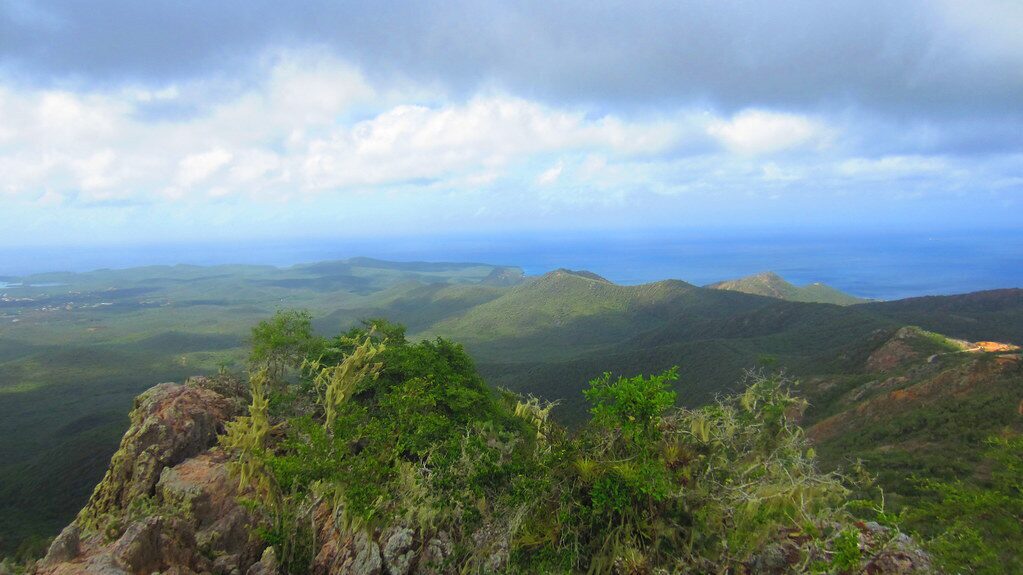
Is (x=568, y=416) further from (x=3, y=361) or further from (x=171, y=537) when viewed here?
(x=3, y=361)

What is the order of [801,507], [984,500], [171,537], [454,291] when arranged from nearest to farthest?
[801,507], [171,537], [984,500], [454,291]

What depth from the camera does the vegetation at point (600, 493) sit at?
Result: 21.1 feet

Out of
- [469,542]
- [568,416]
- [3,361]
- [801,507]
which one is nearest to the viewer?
[801,507]

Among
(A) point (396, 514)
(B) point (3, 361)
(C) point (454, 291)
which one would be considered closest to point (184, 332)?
(B) point (3, 361)

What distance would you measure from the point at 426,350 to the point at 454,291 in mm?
152379

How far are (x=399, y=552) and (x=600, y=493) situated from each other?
377 cm

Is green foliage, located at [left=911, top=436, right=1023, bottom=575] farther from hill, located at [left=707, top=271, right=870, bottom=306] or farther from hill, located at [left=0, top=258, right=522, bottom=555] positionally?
hill, located at [left=707, top=271, right=870, bottom=306]

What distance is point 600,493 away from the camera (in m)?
6.55

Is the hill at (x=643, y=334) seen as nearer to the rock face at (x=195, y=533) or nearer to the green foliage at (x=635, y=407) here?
the green foliage at (x=635, y=407)

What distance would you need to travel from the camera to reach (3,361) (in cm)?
10719

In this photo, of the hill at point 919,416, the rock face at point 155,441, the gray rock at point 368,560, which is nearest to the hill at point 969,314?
the hill at point 919,416

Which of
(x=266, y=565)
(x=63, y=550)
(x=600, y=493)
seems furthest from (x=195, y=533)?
(x=600, y=493)

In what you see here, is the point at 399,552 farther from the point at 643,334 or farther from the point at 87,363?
the point at 87,363

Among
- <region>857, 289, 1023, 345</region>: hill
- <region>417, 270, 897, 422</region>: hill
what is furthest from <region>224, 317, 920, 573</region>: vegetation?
<region>857, 289, 1023, 345</region>: hill
